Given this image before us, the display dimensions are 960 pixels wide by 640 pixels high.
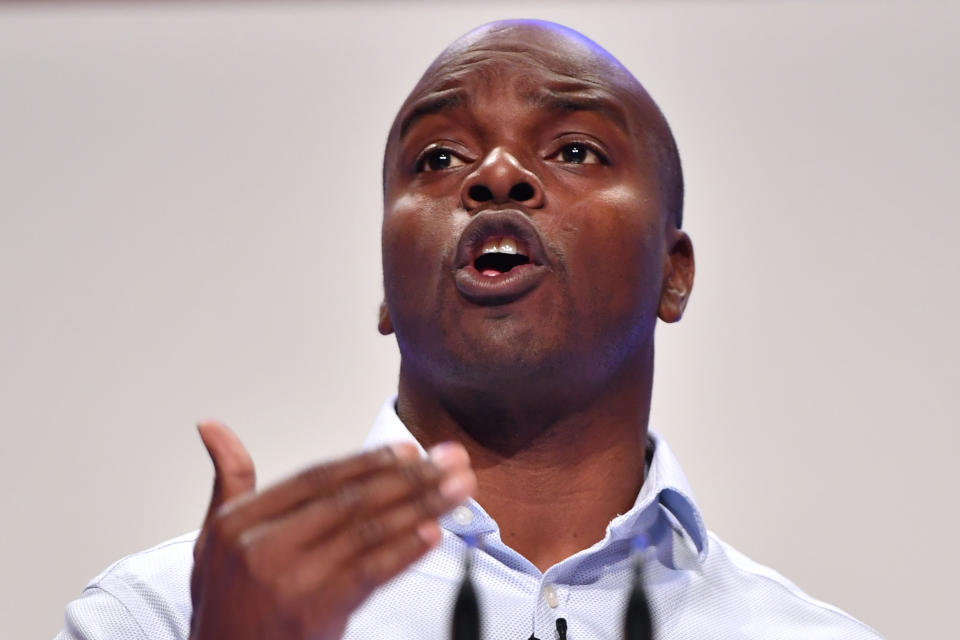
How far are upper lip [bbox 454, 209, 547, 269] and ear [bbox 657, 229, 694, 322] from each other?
361mm

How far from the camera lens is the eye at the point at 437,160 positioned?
2086 millimetres

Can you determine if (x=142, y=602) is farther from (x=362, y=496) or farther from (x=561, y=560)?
(x=362, y=496)

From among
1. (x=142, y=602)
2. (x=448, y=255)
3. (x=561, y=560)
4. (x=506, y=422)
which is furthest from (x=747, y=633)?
(x=142, y=602)

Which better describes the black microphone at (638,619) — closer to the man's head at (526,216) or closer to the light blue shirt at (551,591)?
the light blue shirt at (551,591)

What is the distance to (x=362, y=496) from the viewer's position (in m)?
1.21

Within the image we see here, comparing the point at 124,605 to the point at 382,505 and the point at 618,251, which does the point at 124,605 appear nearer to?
the point at 382,505

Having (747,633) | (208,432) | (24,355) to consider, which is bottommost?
(747,633)

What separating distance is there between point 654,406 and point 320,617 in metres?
1.34

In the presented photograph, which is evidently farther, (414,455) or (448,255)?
(448,255)

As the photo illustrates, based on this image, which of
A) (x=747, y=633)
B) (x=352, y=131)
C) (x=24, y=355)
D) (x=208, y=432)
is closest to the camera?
(x=208, y=432)

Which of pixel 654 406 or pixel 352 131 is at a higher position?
pixel 352 131

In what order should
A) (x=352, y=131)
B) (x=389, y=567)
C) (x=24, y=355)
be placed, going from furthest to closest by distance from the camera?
(x=352, y=131), (x=24, y=355), (x=389, y=567)

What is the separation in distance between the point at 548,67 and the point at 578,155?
0.53 ft

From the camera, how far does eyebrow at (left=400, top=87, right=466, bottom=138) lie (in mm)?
2086
